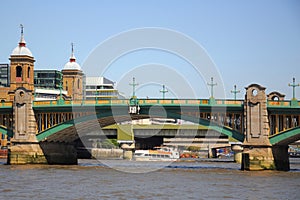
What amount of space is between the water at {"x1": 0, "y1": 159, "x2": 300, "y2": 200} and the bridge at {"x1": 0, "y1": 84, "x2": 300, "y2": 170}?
4.86 m

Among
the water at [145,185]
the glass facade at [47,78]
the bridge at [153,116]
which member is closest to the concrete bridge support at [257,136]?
the bridge at [153,116]

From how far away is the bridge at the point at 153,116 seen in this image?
76.4 m

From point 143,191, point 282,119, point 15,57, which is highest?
point 15,57

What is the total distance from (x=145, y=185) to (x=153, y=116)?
1050 inches

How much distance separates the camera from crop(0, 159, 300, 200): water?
51281 millimetres

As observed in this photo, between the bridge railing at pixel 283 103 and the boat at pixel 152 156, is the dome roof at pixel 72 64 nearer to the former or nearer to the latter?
the boat at pixel 152 156

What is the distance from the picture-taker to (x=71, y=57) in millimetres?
151750

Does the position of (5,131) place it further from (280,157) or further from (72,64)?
(72,64)

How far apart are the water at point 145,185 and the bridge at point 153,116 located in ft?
15.9

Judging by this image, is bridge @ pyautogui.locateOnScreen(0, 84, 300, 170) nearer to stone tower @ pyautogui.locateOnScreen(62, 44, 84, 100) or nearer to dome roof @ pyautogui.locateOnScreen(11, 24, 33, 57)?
dome roof @ pyautogui.locateOnScreen(11, 24, 33, 57)

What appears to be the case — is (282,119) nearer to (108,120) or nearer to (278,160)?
(278,160)

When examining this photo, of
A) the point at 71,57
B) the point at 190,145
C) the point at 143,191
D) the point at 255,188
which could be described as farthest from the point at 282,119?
the point at 190,145

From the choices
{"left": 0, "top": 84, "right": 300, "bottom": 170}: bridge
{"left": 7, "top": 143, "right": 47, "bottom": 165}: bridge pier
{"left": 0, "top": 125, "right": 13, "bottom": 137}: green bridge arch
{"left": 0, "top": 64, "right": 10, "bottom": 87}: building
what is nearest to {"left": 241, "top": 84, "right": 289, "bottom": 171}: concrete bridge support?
{"left": 0, "top": 84, "right": 300, "bottom": 170}: bridge

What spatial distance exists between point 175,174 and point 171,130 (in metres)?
54.0
